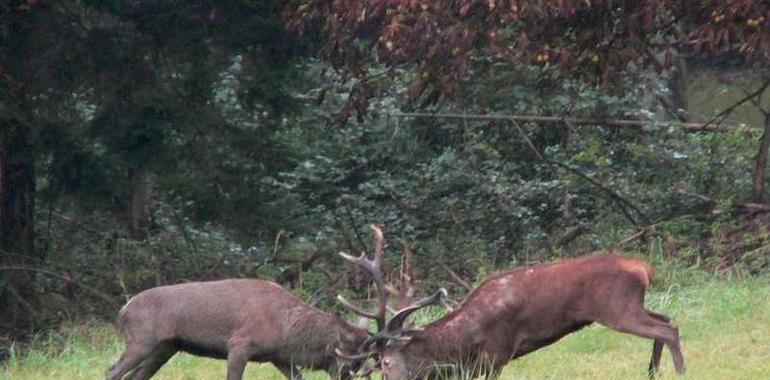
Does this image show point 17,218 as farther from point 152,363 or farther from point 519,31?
point 152,363

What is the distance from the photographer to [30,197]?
16.5 m

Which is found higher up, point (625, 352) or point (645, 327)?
point (645, 327)

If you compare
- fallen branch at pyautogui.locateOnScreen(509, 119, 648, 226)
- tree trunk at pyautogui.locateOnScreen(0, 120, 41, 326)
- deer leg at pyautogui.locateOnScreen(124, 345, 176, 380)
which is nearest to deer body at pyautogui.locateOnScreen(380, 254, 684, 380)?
deer leg at pyautogui.locateOnScreen(124, 345, 176, 380)

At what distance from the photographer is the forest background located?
14.6m

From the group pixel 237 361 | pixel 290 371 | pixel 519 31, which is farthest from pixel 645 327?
pixel 519 31

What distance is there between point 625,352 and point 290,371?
2442 millimetres

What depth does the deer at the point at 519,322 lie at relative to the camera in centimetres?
1028

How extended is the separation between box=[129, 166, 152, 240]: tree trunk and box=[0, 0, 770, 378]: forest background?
5cm

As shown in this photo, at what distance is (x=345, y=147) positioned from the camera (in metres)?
20.4

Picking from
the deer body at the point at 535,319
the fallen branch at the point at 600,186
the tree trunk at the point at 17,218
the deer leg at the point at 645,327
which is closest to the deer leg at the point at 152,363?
the deer body at the point at 535,319

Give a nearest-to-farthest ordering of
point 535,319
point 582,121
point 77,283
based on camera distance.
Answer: point 535,319
point 77,283
point 582,121

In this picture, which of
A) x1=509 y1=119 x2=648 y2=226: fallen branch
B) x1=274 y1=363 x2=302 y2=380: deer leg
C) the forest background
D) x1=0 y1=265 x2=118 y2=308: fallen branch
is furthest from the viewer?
x1=509 y1=119 x2=648 y2=226: fallen branch

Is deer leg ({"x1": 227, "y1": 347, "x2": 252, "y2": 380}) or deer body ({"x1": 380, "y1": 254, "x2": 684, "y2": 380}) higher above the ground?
deer leg ({"x1": 227, "y1": 347, "x2": 252, "y2": 380})

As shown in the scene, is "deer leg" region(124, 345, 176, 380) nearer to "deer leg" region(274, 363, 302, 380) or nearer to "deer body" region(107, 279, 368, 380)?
"deer body" region(107, 279, 368, 380)
